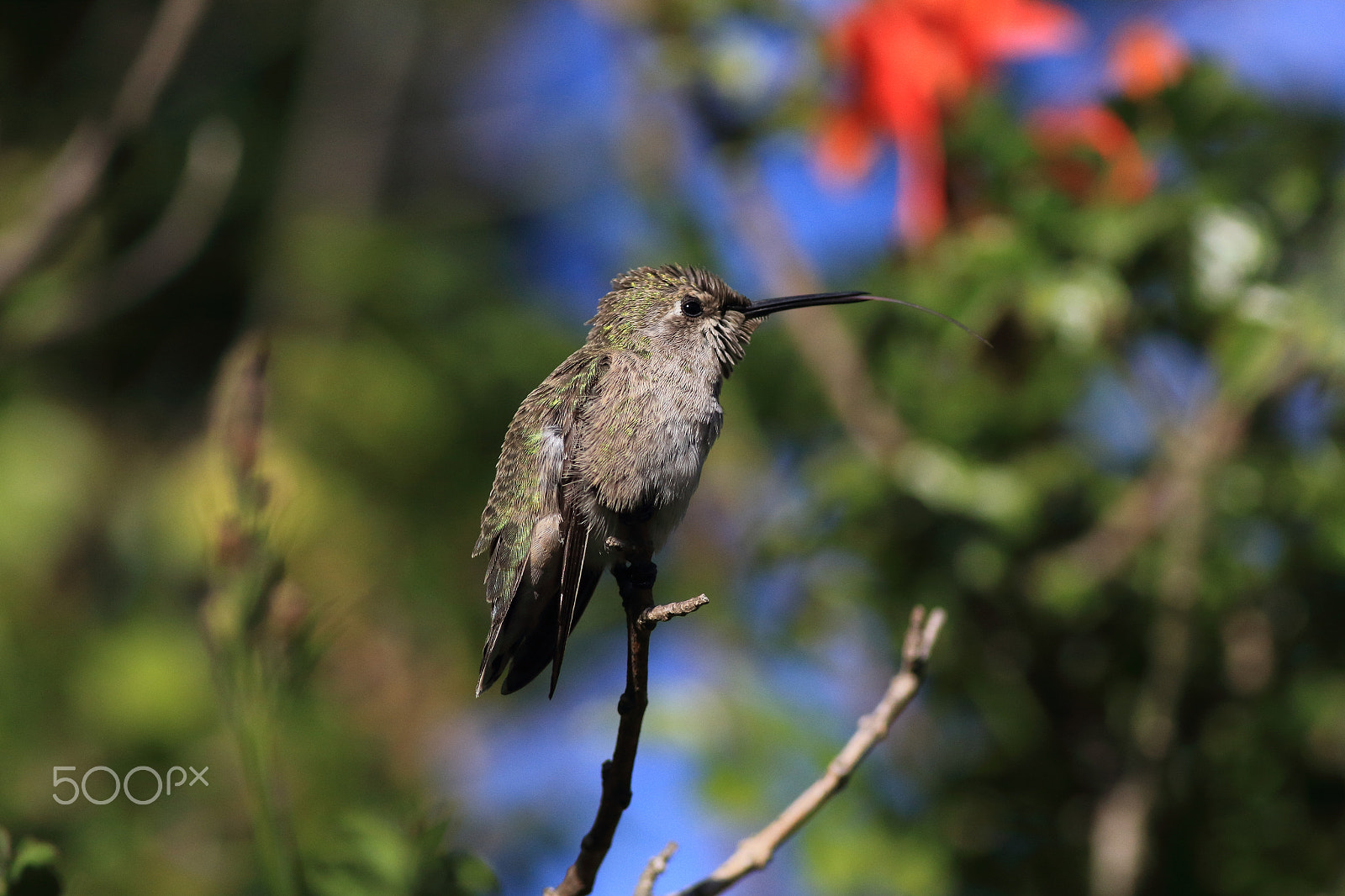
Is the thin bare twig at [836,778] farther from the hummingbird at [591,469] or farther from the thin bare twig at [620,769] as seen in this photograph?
the hummingbird at [591,469]

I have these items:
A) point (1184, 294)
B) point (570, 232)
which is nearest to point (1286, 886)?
point (1184, 294)

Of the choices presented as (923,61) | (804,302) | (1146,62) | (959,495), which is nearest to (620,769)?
(804,302)

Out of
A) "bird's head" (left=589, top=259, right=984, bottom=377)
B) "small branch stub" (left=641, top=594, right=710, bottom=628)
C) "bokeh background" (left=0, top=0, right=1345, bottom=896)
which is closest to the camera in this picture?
"small branch stub" (left=641, top=594, right=710, bottom=628)

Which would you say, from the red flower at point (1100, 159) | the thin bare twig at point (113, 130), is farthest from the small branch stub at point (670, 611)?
the thin bare twig at point (113, 130)

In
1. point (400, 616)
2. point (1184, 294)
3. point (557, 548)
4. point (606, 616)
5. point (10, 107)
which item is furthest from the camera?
point (10, 107)

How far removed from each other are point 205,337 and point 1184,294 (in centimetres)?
559

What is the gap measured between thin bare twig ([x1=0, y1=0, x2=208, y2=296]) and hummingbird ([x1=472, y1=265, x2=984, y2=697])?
1.32 metres

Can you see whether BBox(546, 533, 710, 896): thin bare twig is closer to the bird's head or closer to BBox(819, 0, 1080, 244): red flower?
the bird's head

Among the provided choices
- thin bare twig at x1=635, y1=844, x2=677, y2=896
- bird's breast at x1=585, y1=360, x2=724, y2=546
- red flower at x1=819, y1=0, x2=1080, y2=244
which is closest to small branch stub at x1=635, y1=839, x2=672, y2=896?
thin bare twig at x1=635, y1=844, x2=677, y2=896

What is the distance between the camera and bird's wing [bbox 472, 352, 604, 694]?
52.0 inches

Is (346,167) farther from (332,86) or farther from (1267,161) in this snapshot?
(1267,161)

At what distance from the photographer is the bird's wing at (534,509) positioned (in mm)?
1320

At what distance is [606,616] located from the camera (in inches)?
149

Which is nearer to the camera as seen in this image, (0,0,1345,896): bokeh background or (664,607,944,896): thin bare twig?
(664,607,944,896): thin bare twig
